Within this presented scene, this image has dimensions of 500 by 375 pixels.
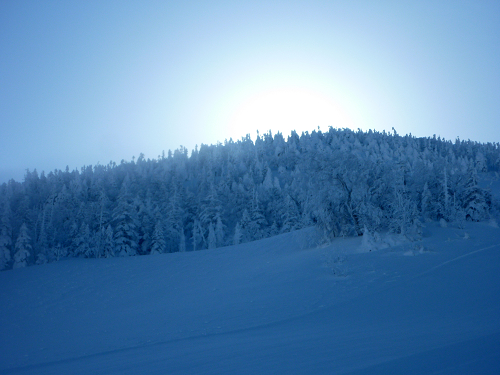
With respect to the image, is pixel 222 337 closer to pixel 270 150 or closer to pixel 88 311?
pixel 88 311

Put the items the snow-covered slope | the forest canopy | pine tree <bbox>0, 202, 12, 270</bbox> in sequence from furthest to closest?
1. pine tree <bbox>0, 202, 12, 270</bbox>
2. the forest canopy
3. the snow-covered slope

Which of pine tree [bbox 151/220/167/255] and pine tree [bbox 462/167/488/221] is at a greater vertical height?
pine tree [bbox 462/167/488/221]

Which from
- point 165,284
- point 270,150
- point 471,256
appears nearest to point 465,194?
point 471,256

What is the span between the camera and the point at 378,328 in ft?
27.0

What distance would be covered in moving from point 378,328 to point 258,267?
11837 mm

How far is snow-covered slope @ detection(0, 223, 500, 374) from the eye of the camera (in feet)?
20.5

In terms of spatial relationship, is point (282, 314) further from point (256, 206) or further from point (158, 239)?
point (256, 206)

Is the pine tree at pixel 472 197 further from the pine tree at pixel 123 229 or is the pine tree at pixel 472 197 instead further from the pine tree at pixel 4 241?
the pine tree at pixel 4 241

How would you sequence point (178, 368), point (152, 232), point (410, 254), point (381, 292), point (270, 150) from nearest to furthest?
point (178, 368) < point (381, 292) < point (410, 254) < point (152, 232) < point (270, 150)

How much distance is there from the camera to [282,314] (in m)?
11.1

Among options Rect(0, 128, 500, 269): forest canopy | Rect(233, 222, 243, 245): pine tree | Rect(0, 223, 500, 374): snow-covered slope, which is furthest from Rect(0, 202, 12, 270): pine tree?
Rect(233, 222, 243, 245): pine tree

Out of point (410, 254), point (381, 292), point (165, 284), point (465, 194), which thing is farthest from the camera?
point (465, 194)

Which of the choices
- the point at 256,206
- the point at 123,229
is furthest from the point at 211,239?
the point at 123,229

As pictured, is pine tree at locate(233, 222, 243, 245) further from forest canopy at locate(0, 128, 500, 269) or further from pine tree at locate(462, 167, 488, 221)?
pine tree at locate(462, 167, 488, 221)
